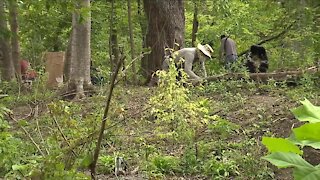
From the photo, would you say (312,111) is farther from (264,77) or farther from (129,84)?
(129,84)

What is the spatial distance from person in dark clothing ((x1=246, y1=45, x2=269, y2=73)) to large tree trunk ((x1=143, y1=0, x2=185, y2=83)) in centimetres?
170

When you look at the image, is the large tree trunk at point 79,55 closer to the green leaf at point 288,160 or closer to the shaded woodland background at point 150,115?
the shaded woodland background at point 150,115

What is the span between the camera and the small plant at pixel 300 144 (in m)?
0.93

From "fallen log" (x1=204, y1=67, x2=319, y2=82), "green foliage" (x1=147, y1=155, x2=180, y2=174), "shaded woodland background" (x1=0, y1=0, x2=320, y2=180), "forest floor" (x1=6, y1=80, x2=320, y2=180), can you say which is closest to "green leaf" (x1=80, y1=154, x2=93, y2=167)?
"shaded woodland background" (x1=0, y1=0, x2=320, y2=180)

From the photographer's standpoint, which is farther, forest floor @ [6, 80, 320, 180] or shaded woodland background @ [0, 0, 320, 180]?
forest floor @ [6, 80, 320, 180]

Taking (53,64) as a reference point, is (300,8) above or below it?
above

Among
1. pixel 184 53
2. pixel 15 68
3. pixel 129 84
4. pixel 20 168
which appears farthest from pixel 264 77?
pixel 20 168

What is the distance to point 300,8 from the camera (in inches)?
452

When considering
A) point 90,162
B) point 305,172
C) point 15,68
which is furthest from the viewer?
point 15,68

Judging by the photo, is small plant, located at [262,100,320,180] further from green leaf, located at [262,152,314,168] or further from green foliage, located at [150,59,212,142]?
green foliage, located at [150,59,212,142]

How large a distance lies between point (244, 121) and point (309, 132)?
22.3 feet

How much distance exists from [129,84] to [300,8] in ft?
15.1

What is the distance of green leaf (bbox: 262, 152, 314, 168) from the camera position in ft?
3.06

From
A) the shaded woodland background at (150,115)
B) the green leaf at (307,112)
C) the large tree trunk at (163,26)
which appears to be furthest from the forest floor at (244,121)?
the green leaf at (307,112)
